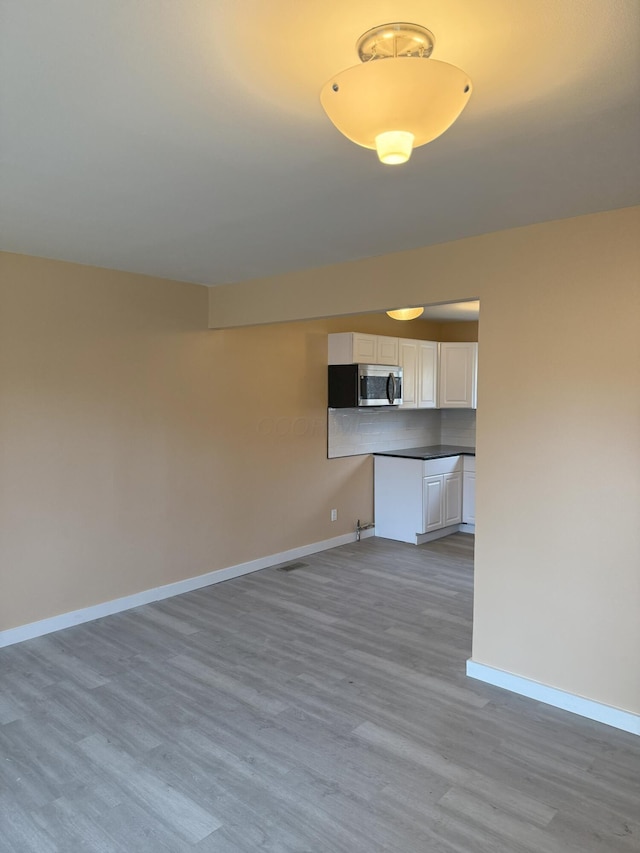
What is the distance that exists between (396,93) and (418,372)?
537cm

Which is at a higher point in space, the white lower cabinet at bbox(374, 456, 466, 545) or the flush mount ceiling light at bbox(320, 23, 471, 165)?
the flush mount ceiling light at bbox(320, 23, 471, 165)

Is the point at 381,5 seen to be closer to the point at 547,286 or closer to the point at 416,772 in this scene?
the point at 547,286

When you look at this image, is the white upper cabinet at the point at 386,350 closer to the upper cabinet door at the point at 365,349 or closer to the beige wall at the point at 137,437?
the upper cabinet door at the point at 365,349

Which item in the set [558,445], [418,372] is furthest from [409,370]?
[558,445]

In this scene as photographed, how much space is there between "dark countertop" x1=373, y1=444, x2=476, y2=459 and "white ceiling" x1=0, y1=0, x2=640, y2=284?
3.27 metres

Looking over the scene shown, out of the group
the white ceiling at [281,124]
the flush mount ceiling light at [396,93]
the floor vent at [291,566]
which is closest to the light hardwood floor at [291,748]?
the floor vent at [291,566]

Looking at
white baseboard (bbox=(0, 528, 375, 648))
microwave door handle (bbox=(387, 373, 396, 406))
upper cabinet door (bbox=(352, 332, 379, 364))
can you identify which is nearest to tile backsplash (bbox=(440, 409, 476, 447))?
microwave door handle (bbox=(387, 373, 396, 406))

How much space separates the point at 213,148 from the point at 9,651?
129 inches

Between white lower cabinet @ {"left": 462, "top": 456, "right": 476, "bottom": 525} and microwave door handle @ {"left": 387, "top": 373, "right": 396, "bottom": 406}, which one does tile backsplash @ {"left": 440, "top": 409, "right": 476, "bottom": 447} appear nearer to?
white lower cabinet @ {"left": 462, "top": 456, "right": 476, "bottom": 525}

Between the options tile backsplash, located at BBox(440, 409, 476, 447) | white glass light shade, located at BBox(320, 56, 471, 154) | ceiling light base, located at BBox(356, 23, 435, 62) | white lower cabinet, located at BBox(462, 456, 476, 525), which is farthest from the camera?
tile backsplash, located at BBox(440, 409, 476, 447)

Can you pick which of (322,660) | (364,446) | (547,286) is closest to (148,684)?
(322,660)

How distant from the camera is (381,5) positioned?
1.31 meters

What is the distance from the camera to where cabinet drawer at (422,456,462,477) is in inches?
240

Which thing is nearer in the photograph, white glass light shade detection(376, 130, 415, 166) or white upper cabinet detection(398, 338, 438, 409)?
white glass light shade detection(376, 130, 415, 166)
